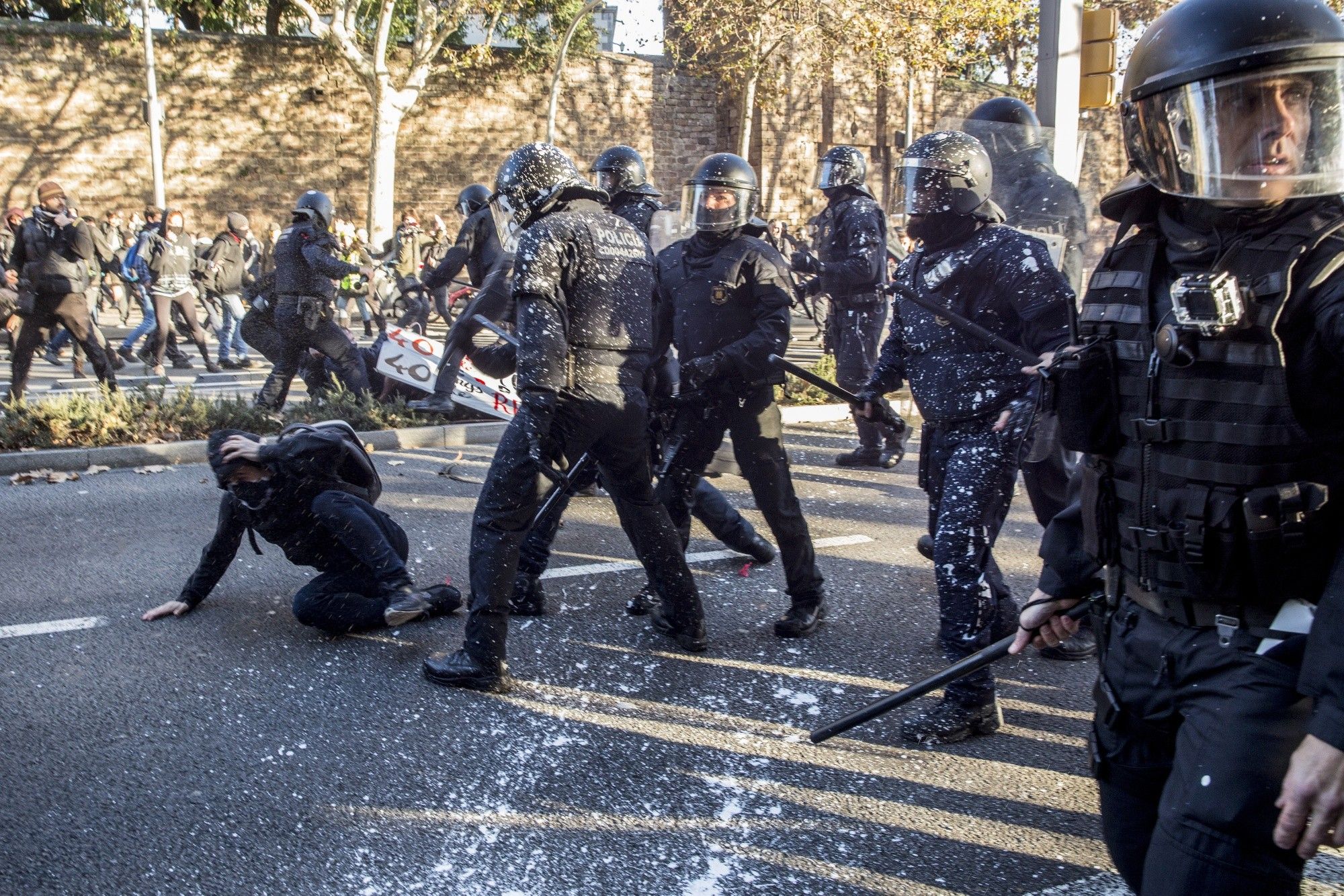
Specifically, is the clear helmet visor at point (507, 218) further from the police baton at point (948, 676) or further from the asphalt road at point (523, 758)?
the police baton at point (948, 676)

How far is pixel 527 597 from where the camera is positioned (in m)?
4.97

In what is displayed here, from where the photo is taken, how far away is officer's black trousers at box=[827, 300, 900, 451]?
8109mm

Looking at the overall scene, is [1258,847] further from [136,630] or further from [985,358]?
[136,630]

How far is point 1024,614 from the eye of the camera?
2338 millimetres

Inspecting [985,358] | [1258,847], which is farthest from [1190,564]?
[985,358]

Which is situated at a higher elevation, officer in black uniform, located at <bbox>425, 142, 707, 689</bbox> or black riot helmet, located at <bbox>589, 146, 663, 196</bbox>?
black riot helmet, located at <bbox>589, 146, 663, 196</bbox>

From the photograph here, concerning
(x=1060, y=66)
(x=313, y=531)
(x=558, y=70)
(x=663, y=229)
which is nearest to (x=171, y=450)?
(x=313, y=531)

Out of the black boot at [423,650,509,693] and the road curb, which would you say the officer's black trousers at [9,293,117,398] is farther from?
the black boot at [423,650,509,693]

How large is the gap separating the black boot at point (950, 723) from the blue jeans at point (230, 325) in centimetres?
1147

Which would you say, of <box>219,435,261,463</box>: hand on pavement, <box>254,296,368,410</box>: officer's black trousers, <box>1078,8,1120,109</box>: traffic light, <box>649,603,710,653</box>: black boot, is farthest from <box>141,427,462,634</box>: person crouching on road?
<box>1078,8,1120,109</box>: traffic light

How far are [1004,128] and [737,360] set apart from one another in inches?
71.9

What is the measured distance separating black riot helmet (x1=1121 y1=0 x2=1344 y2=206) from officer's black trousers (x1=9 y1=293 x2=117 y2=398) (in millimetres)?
9340

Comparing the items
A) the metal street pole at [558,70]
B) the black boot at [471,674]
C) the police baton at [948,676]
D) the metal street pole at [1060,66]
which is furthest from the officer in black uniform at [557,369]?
the metal street pole at [558,70]

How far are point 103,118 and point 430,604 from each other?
22631mm
